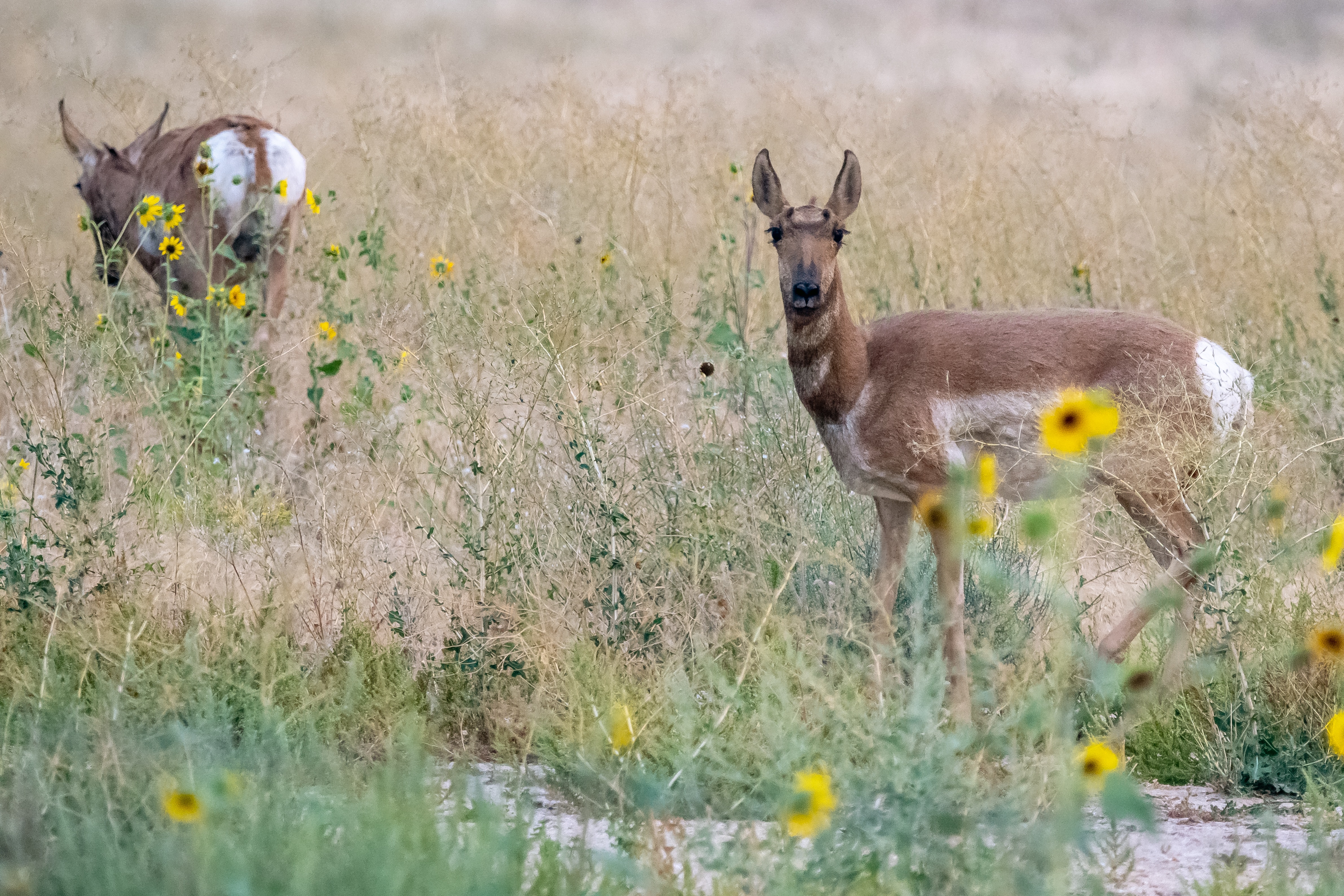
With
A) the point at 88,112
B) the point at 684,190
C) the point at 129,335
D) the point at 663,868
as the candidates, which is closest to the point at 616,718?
the point at 663,868

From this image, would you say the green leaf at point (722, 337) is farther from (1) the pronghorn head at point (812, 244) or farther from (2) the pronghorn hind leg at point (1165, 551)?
(2) the pronghorn hind leg at point (1165, 551)

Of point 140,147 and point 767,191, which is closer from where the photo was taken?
point 767,191

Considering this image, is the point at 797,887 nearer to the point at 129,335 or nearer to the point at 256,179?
the point at 129,335

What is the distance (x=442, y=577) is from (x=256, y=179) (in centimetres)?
339

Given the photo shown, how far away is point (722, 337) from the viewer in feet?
18.6

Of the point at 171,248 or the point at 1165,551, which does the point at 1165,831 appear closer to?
the point at 1165,551

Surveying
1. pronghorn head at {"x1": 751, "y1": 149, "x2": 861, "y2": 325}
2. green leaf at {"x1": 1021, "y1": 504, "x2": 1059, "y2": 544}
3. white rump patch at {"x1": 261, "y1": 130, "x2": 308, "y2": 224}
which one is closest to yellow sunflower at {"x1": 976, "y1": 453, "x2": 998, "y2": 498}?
green leaf at {"x1": 1021, "y1": 504, "x2": 1059, "y2": 544}

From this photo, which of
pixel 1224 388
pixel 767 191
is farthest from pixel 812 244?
pixel 1224 388

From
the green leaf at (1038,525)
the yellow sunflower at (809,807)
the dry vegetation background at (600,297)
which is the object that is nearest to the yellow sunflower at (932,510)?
the dry vegetation background at (600,297)

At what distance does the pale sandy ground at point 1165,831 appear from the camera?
307cm

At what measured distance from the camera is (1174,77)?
850 inches

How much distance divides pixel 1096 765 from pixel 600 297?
13.6ft

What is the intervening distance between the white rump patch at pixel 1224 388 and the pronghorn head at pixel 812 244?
1215mm

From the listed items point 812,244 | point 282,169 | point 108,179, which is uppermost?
point 108,179
